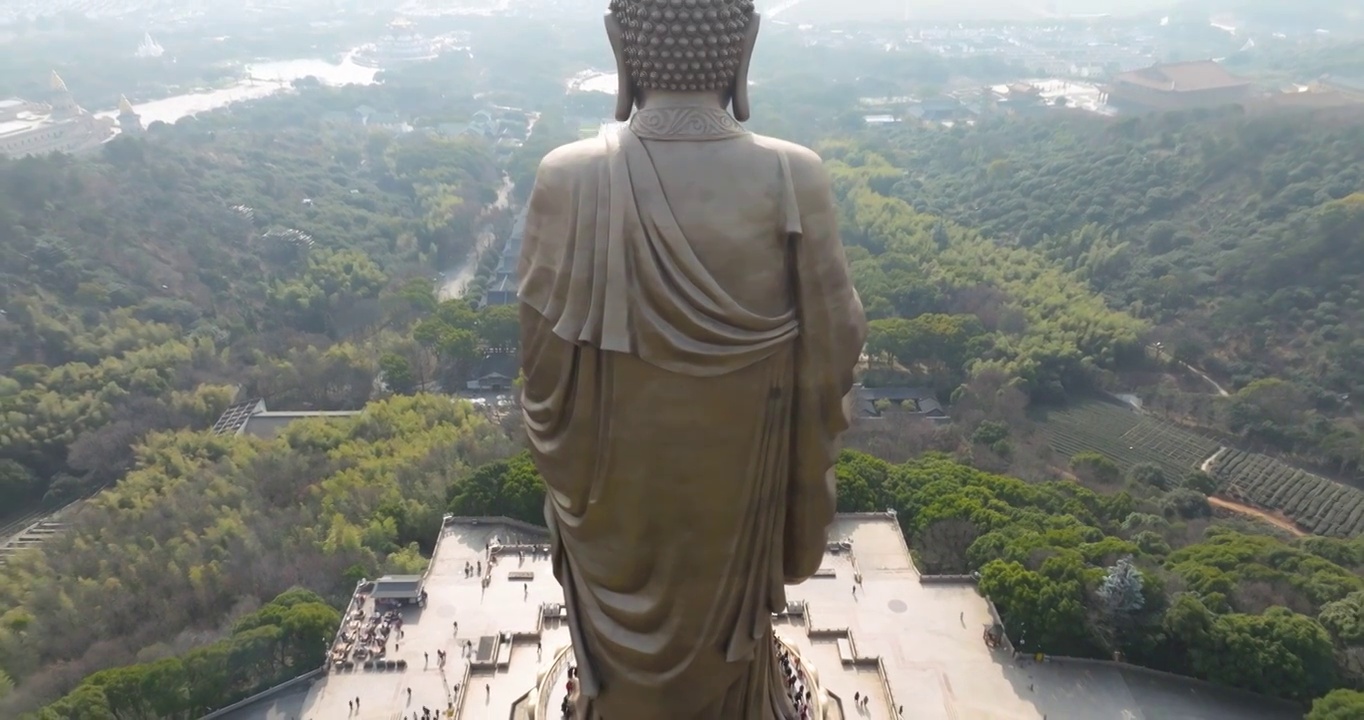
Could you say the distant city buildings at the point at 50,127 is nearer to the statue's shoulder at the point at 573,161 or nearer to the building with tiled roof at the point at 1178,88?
the statue's shoulder at the point at 573,161

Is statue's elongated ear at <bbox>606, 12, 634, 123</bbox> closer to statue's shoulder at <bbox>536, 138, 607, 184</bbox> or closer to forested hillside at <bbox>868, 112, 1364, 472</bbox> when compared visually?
statue's shoulder at <bbox>536, 138, 607, 184</bbox>

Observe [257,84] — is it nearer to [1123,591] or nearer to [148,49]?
[148,49]

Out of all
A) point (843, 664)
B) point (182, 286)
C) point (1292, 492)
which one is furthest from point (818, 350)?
point (182, 286)

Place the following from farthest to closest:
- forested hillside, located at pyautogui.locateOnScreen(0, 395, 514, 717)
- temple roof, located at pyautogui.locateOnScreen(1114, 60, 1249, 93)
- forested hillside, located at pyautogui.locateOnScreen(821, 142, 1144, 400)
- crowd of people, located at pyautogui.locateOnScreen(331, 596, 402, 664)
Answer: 1. temple roof, located at pyautogui.locateOnScreen(1114, 60, 1249, 93)
2. forested hillside, located at pyautogui.locateOnScreen(821, 142, 1144, 400)
3. forested hillside, located at pyautogui.locateOnScreen(0, 395, 514, 717)
4. crowd of people, located at pyautogui.locateOnScreen(331, 596, 402, 664)

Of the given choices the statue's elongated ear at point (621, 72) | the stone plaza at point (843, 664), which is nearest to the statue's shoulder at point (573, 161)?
the statue's elongated ear at point (621, 72)

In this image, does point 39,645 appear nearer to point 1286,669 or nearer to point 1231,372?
point 1286,669

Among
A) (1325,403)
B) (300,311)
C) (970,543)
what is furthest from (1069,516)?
(300,311)

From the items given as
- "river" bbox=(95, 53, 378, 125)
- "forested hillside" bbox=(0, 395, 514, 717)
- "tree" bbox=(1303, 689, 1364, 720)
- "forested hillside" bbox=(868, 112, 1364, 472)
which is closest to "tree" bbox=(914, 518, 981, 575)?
"tree" bbox=(1303, 689, 1364, 720)
